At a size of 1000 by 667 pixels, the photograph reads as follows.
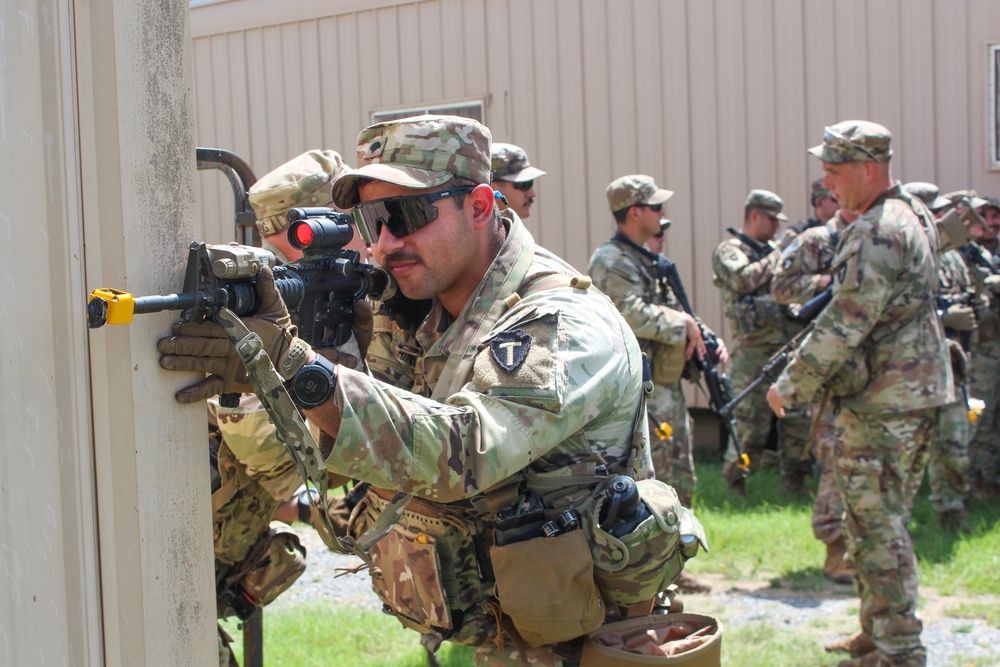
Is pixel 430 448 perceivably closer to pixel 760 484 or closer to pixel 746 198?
pixel 760 484

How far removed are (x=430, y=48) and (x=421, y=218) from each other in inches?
313

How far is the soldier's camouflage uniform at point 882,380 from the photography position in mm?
4777

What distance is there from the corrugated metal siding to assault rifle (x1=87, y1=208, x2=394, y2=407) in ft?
23.1

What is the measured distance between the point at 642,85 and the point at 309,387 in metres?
7.87

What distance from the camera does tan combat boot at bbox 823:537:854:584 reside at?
625 cm

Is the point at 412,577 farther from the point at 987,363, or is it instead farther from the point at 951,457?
the point at 987,363

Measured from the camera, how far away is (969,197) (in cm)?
781

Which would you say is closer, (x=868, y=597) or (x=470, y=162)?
(x=470, y=162)

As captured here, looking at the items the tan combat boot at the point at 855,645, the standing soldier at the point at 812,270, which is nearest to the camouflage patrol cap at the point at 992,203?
the standing soldier at the point at 812,270

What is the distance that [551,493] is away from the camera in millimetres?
2539

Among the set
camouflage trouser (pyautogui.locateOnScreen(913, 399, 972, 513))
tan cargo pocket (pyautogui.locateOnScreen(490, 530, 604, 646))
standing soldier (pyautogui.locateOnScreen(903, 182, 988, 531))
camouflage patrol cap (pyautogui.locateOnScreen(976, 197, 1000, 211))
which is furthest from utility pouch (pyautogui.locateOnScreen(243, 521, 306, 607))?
camouflage patrol cap (pyautogui.locateOnScreen(976, 197, 1000, 211))

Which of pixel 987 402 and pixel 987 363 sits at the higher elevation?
pixel 987 363

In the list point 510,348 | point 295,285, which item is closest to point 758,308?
point 510,348

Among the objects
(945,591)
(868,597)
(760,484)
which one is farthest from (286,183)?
(760,484)
